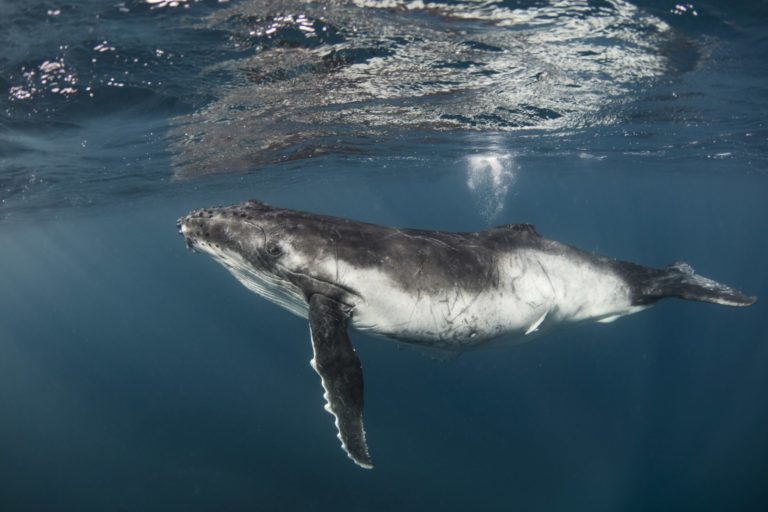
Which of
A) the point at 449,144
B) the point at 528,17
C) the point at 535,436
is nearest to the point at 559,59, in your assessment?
the point at 528,17

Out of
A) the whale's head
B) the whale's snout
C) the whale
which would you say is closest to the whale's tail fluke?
the whale

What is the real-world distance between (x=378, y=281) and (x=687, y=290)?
453cm

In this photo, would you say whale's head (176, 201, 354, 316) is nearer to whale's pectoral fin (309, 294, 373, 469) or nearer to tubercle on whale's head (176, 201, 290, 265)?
tubercle on whale's head (176, 201, 290, 265)

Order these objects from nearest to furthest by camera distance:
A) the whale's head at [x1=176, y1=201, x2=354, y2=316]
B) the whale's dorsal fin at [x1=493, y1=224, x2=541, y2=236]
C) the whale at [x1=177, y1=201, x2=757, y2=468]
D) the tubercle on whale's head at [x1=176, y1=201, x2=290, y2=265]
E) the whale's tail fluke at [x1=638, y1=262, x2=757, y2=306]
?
the whale at [x1=177, y1=201, x2=757, y2=468]
the whale's head at [x1=176, y1=201, x2=354, y2=316]
the tubercle on whale's head at [x1=176, y1=201, x2=290, y2=265]
the whale's tail fluke at [x1=638, y1=262, x2=757, y2=306]
the whale's dorsal fin at [x1=493, y1=224, x2=541, y2=236]

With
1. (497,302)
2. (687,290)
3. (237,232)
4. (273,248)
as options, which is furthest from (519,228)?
(237,232)

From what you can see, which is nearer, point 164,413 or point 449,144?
point 449,144

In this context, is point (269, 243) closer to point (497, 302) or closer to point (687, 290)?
point (497, 302)

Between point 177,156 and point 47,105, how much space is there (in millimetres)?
8290

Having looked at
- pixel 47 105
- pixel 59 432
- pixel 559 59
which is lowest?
pixel 59 432

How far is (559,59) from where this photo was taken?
10688mm

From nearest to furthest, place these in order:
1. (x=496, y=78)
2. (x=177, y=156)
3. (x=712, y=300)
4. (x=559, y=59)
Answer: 1. (x=712, y=300)
2. (x=559, y=59)
3. (x=496, y=78)
4. (x=177, y=156)

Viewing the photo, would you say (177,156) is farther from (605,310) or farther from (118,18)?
(605,310)

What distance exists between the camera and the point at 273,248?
4.74 m

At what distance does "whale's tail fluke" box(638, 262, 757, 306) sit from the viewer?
5949 millimetres
